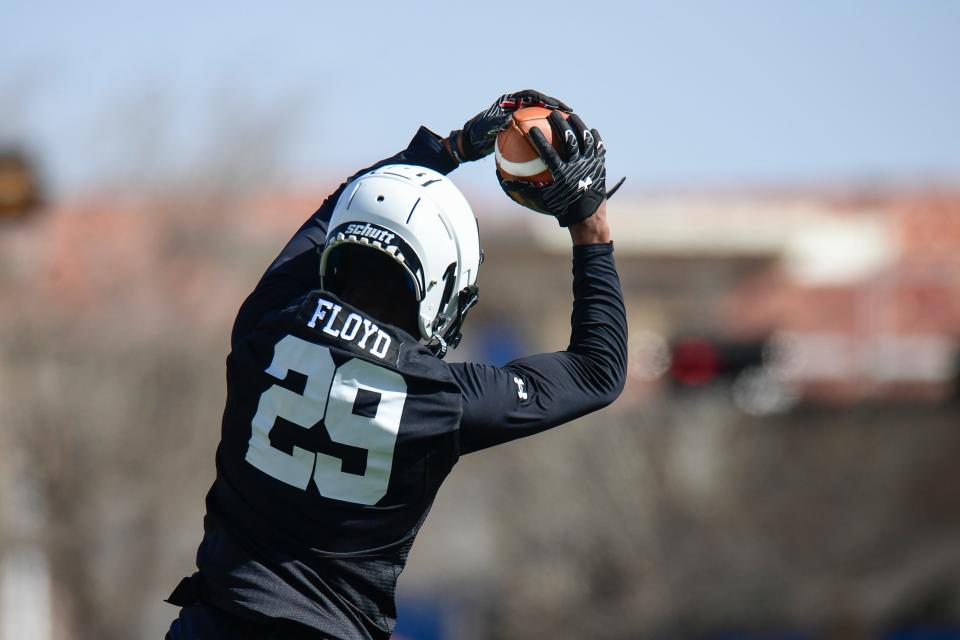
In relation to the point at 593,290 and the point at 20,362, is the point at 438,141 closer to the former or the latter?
the point at 593,290

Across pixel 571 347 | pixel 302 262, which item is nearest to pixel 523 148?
pixel 571 347

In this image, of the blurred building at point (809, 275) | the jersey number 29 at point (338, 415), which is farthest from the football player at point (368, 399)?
the blurred building at point (809, 275)

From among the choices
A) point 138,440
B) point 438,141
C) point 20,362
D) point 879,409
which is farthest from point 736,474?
point 438,141

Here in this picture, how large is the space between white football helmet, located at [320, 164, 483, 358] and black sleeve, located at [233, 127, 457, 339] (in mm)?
178

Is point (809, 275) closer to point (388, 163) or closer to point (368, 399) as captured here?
point (388, 163)

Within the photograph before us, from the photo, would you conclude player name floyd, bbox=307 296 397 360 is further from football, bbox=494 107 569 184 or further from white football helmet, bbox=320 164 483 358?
football, bbox=494 107 569 184

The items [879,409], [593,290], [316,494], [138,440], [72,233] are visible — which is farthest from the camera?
[72,233]

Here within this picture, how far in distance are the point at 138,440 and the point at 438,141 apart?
62.5 ft

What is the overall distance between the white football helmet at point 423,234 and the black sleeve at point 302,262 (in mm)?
178

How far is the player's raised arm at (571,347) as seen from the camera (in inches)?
132

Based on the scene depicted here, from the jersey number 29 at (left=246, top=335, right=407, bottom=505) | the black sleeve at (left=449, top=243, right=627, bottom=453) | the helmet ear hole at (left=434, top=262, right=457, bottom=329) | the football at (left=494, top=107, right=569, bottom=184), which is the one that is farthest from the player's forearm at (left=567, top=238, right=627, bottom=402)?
the jersey number 29 at (left=246, top=335, right=407, bottom=505)

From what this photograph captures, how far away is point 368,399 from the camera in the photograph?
10.7ft

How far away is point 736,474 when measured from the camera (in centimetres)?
1884

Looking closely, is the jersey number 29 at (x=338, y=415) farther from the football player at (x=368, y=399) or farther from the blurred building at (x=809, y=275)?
the blurred building at (x=809, y=275)
